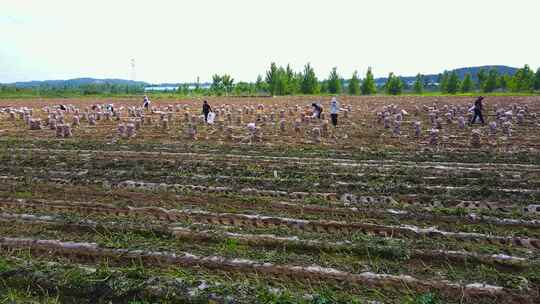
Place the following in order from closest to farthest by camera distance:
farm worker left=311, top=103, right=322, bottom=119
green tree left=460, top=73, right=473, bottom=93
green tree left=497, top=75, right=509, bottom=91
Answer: farm worker left=311, top=103, right=322, bottom=119
green tree left=497, top=75, right=509, bottom=91
green tree left=460, top=73, right=473, bottom=93

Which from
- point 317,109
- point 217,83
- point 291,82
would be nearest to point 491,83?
point 291,82

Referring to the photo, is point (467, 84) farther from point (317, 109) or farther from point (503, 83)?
point (317, 109)

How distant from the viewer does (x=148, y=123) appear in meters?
22.9

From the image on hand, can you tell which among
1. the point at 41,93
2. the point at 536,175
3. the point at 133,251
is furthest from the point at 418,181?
the point at 41,93

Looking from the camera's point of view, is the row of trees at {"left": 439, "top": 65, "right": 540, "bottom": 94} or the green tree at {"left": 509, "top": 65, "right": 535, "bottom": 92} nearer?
the green tree at {"left": 509, "top": 65, "right": 535, "bottom": 92}

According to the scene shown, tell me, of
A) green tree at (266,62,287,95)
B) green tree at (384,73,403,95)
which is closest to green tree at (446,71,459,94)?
green tree at (384,73,403,95)

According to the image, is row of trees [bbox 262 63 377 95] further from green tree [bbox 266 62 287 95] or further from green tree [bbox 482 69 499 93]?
green tree [bbox 482 69 499 93]

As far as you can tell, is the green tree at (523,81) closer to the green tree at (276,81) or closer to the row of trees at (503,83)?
the row of trees at (503,83)

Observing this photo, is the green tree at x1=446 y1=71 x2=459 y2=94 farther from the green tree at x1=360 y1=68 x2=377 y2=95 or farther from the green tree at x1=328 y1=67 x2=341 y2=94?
the green tree at x1=328 y1=67 x2=341 y2=94

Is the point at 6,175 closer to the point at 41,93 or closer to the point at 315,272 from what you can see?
the point at 315,272

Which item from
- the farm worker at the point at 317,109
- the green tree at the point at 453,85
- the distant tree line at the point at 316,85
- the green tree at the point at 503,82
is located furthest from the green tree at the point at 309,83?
the farm worker at the point at 317,109

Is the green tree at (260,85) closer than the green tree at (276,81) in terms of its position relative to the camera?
No

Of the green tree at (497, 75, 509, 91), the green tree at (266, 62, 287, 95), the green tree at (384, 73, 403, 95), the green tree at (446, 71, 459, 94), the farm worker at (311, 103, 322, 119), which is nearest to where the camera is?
the farm worker at (311, 103, 322, 119)

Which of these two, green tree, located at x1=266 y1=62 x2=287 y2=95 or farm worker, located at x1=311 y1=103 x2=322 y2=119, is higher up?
green tree, located at x1=266 y1=62 x2=287 y2=95
